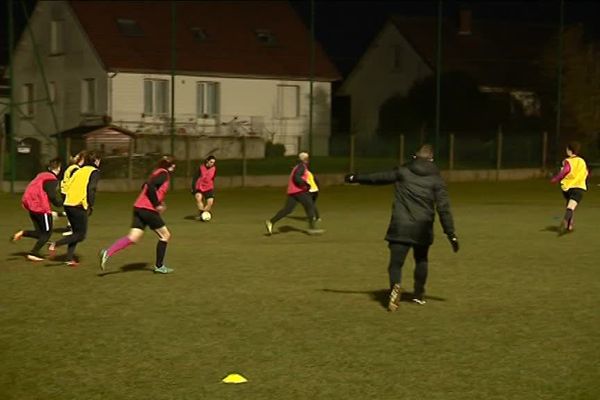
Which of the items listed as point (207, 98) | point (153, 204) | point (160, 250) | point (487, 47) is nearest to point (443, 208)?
point (153, 204)

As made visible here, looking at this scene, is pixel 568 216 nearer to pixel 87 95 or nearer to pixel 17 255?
pixel 17 255

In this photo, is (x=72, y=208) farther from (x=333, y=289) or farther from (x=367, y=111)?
(x=367, y=111)

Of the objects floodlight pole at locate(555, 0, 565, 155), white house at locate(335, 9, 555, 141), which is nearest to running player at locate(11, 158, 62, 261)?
floodlight pole at locate(555, 0, 565, 155)

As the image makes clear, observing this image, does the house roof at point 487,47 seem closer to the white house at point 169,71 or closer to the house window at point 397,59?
the house window at point 397,59

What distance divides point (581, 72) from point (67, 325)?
34996mm

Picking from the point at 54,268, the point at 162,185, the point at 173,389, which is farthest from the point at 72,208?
the point at 173,389

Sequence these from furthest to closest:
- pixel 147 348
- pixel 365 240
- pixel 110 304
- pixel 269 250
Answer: pixel 365 240 < pixel 269 250 < pixel 110 304 < pixel 147 348

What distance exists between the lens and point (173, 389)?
718cm

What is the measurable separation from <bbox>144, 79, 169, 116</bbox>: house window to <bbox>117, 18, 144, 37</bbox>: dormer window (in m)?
2.78

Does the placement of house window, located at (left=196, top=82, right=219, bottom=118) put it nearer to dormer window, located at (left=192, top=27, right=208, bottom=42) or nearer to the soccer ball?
dormer window, located at (left=192, top=27, right=208, bottom=42)

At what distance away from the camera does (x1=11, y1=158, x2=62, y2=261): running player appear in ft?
45.5

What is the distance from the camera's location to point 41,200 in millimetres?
14062

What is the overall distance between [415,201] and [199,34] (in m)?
38.2

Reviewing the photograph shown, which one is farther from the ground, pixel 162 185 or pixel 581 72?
pixel 581 72
